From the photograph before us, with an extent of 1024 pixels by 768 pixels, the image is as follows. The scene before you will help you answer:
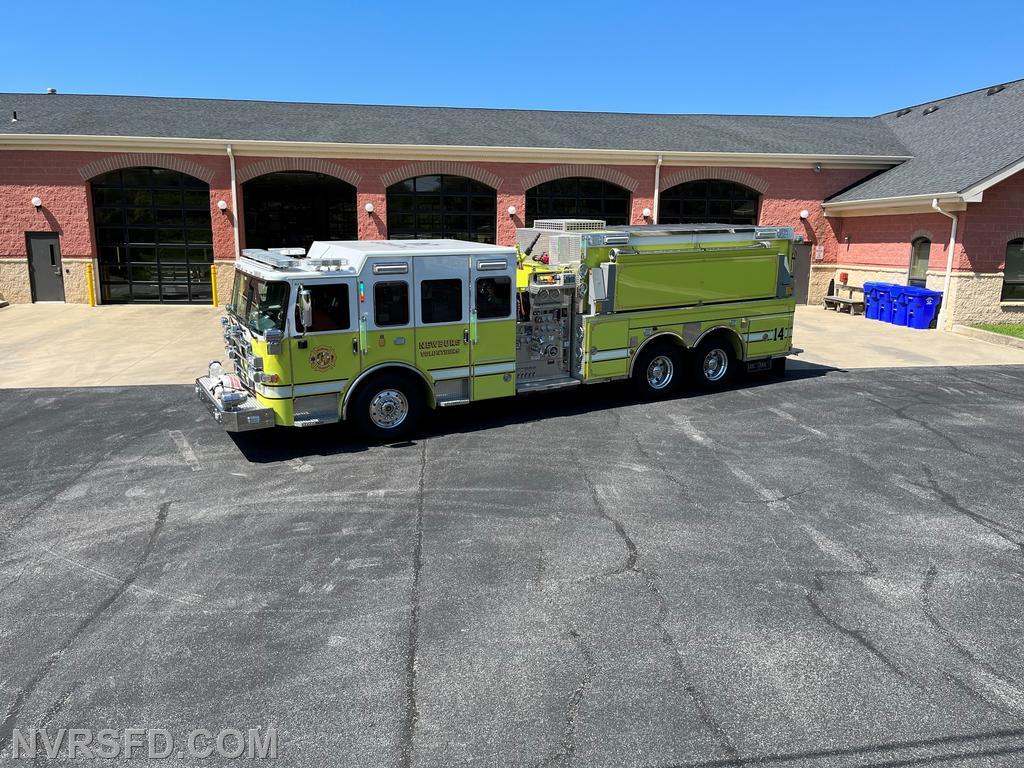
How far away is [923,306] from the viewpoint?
20078 millimetres

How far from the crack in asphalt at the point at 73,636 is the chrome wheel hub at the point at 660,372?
7630 mm

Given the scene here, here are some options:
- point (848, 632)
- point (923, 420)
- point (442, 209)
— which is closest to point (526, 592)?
point (848, 632)

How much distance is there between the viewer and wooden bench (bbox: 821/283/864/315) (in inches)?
910

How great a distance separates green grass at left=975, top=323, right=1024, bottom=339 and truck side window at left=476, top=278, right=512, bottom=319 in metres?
13.9

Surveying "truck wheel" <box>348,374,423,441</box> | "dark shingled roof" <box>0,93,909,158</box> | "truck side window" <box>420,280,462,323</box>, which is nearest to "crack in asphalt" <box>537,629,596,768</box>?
"truck wheel" <box>348,374,423,441</box>

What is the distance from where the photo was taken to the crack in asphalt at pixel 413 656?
426cm

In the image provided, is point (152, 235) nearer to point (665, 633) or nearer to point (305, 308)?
point (305, 308)

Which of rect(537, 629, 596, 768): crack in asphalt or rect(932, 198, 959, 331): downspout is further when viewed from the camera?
rect(932, 198, 959, 331): downspout

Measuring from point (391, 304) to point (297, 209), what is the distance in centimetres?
1653

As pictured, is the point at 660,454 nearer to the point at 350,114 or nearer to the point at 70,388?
the point at 70,388

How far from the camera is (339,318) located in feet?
30.6

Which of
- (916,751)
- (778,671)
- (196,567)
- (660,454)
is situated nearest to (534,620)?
(778,671)

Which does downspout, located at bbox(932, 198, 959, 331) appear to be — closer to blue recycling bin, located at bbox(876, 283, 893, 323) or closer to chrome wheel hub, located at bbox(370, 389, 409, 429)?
blue recycling bin, located at bbox(876, 283, 893, 323)

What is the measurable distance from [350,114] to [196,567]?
22.6 meters
